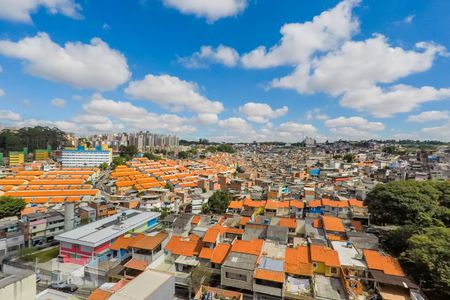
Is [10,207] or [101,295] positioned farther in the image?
[10,207]

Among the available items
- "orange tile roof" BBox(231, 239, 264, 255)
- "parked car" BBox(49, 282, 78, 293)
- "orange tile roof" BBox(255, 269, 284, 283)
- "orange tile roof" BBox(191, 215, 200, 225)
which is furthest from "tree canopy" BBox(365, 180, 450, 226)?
"parked car" BBox(49, 282, 78, 293)

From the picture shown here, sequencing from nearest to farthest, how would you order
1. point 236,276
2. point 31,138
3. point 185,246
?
1. point 236,276
2. point 185,246
3. point 31,138

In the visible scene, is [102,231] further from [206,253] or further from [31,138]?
[31,138]

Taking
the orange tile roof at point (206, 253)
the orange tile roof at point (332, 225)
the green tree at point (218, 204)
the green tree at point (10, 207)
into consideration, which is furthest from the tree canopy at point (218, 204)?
the green tree at point (10, 207)

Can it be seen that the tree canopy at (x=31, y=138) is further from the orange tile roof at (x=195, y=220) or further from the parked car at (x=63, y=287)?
the orange tile roof at (x=195, y=220)

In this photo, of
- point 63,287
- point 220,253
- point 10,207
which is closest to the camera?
point 63,287

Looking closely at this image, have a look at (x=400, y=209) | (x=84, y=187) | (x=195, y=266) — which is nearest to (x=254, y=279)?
(x=195, y=266)

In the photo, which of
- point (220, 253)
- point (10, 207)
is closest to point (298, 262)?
point (220, 253)
